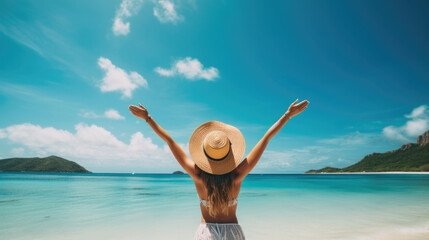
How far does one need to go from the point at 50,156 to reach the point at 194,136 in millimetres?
138283

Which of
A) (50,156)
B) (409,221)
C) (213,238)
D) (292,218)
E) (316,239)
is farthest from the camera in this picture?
(50,156)

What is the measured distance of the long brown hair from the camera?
1729mm

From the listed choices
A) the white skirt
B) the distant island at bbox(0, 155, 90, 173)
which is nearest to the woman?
the white skirt

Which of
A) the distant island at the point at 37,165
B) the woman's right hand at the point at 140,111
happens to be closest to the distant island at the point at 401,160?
the woman's right hand at the point at 140,111

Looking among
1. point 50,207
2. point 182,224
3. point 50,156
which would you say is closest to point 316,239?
point 182,224

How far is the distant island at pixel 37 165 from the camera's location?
103m

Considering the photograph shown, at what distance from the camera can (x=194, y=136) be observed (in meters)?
1.83

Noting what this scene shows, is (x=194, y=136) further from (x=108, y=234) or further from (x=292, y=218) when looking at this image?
(x=292, y=218)

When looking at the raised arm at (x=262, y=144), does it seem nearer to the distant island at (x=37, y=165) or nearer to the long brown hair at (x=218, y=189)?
the long brown hair at (x=218, y=189)

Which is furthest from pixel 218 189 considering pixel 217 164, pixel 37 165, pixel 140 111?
pixel 37 165

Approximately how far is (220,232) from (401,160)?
93169 mm

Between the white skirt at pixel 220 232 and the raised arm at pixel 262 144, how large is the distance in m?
0.42

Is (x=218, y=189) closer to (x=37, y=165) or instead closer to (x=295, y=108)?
(x=295, y=108)

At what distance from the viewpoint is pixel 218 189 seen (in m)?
1.73
